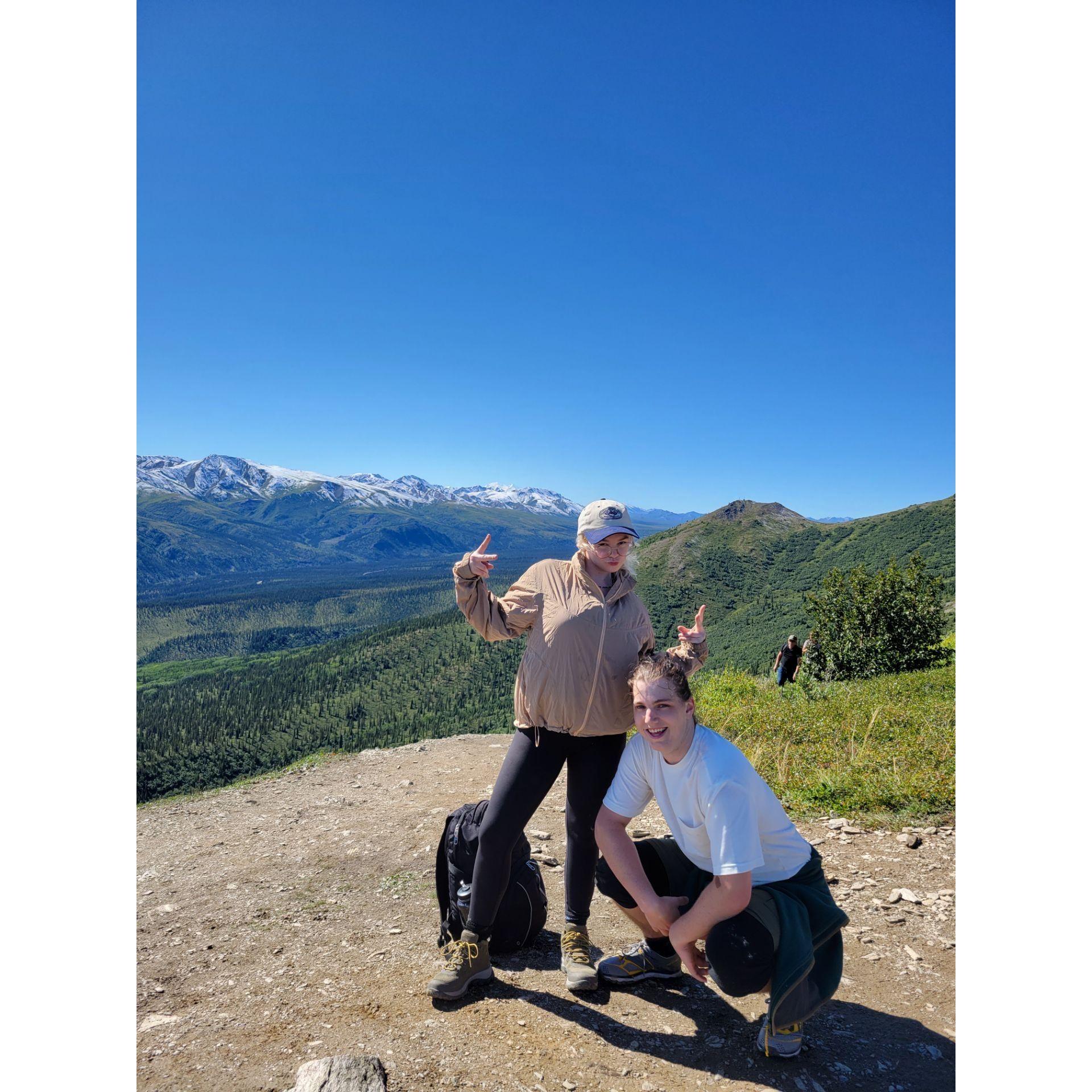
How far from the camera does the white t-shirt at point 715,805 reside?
2.48m

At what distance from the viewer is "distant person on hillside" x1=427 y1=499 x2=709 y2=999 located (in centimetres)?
297

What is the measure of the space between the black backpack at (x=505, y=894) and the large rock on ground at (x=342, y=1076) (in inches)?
38.8

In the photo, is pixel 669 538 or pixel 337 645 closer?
pixel 337 645

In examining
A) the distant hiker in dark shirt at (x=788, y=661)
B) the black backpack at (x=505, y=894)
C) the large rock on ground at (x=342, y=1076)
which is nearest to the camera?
the large rock on ground at (x=342, y=1076)

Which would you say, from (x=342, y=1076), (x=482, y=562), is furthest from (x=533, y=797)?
(x=342, y=1076)

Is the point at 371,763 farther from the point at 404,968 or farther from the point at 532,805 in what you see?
the point at 532,805

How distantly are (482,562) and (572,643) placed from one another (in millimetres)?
562

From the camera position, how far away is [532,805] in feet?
10.3

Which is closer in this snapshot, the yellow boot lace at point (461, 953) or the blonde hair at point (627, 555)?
the blonde hair at point (627, 555)

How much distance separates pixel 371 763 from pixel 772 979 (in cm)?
752

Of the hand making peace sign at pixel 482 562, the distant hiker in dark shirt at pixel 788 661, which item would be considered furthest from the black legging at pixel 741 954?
the distant hiker in dark shirt at pixel 788 661

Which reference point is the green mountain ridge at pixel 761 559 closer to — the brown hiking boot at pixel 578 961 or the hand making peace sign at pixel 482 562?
the brown hiking boot at pixel 578 961

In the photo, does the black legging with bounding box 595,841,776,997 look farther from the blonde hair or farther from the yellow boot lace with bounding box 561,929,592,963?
the blonde hair
